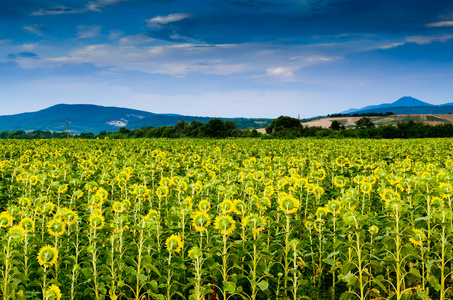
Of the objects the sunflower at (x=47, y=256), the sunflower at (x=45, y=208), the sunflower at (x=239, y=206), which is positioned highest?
the sunflower at (x=45, y=208)

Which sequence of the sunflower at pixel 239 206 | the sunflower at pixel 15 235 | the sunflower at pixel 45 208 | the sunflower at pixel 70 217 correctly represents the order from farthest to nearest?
1. the sunflower at pixel 239 206
2. the sunflower at pixel 45 208
3. the sunflower at pixel 70 217
4. the sunflower at pixel 15 235

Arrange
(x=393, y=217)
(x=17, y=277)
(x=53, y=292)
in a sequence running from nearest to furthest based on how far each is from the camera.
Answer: (x=53, y=292), (x=17, y=277), (x=393, y=217)

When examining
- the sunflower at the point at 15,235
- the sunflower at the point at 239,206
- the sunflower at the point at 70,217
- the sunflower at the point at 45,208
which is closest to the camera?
the sunflower at the point at 15,235

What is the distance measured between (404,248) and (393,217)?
68 cm

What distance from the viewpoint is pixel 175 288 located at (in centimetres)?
435

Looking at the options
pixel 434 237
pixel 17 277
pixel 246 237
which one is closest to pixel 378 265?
pixel 434 237

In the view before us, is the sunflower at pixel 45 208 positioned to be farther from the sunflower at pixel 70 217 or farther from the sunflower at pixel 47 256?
the sunflower at pixel 47 256

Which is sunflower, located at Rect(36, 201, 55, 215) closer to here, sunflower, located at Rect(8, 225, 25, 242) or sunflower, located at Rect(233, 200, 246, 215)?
sunflower, located at Rect(8, 225, 25, 242)

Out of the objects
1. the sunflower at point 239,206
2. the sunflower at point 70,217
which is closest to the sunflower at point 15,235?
the sunflower at point 70,217

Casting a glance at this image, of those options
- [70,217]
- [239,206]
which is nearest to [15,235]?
[70,217]

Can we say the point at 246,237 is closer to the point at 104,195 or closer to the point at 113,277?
the point at 113,277

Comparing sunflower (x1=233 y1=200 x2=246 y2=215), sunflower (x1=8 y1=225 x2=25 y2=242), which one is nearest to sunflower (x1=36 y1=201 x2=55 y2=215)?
sunflower (x1=8 y1=225 x2=25 y2=242)

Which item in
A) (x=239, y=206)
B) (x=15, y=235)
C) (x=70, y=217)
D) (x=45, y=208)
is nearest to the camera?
(x=15, y=235)

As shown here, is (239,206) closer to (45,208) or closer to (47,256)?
(47,256)
